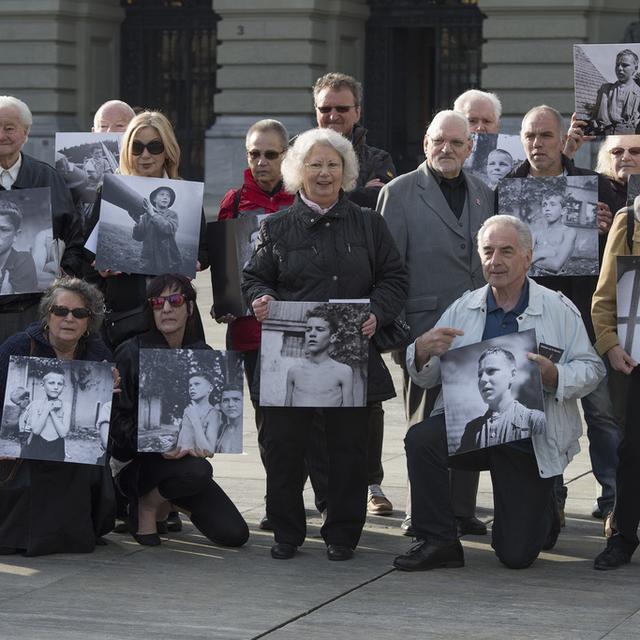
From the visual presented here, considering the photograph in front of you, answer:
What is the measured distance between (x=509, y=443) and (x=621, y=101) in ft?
7.08

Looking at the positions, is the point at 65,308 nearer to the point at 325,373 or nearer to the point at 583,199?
the point at 325,373

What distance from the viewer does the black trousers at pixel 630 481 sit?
693cm

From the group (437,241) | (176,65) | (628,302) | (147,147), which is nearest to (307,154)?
(437,241)

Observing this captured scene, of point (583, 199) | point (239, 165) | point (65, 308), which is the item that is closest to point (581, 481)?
point (583, 199)

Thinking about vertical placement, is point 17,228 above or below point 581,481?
above

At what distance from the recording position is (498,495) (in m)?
7.03

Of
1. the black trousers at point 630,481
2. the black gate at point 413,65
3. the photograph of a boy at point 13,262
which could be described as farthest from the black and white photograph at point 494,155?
the black gate at point 413,65

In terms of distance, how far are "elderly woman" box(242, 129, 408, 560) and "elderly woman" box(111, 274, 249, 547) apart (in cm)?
30

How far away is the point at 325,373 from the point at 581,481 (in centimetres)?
233

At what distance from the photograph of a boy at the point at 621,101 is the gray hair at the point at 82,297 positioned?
8.61 feet

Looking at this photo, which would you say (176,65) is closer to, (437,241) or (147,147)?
(147,147)

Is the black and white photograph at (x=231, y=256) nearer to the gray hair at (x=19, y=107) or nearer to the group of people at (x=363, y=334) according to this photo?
the group of people at (x=363, y=334)

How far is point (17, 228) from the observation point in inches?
298

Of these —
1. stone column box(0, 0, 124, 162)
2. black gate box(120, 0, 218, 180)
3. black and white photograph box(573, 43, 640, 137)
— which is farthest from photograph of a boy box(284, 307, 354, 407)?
black gate box(120, 0, 218, 180)
